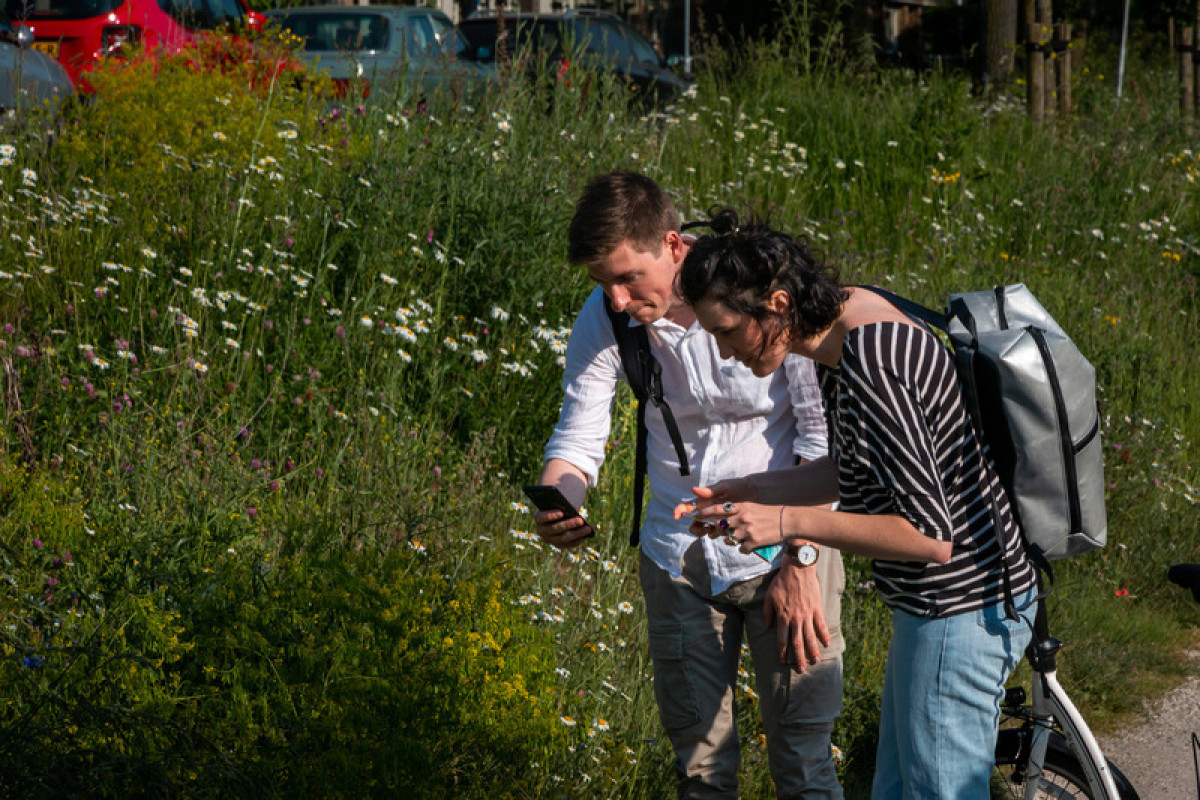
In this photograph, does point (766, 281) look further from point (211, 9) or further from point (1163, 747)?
point (211, 9)

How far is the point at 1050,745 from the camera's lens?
11.1ft

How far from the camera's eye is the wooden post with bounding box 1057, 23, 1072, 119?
11.4 m

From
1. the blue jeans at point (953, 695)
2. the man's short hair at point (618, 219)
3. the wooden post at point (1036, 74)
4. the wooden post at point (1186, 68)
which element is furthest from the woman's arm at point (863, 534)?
the wooden post at point (1186, 68)

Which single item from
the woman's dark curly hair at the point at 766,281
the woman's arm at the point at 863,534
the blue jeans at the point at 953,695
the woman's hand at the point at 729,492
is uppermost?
the woman's dark curly hair at the point at 766,281

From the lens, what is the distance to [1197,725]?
4.95 meters

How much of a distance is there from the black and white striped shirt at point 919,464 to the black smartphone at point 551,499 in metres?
0.65

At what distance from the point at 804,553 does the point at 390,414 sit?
2602 mm

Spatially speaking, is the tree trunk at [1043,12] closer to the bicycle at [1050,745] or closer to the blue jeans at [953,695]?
the bicycle at [1050,745]

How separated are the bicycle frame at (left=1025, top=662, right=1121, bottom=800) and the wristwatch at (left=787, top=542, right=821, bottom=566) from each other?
Result: 0.61 metres

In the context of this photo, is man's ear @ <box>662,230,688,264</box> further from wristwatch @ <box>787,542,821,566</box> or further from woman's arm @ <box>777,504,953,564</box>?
woman's arm @ <box>777,504,953,564</box>

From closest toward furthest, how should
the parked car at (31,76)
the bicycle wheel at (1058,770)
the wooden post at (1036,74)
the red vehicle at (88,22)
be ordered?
the bicycle wheel at (1058,770) < the parked car at (31,76) < the red vehicle at (88,22) < the wooden post at (1036,74)

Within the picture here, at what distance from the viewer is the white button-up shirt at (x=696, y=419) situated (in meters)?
3.12

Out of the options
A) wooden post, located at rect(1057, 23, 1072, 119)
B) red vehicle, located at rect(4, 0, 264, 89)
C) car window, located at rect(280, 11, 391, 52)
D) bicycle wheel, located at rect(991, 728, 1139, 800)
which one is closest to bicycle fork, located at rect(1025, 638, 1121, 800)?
bicycle wheel, located at rect(991, 728, 1139, 800)

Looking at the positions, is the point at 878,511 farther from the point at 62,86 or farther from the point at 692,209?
the point at 62,86
